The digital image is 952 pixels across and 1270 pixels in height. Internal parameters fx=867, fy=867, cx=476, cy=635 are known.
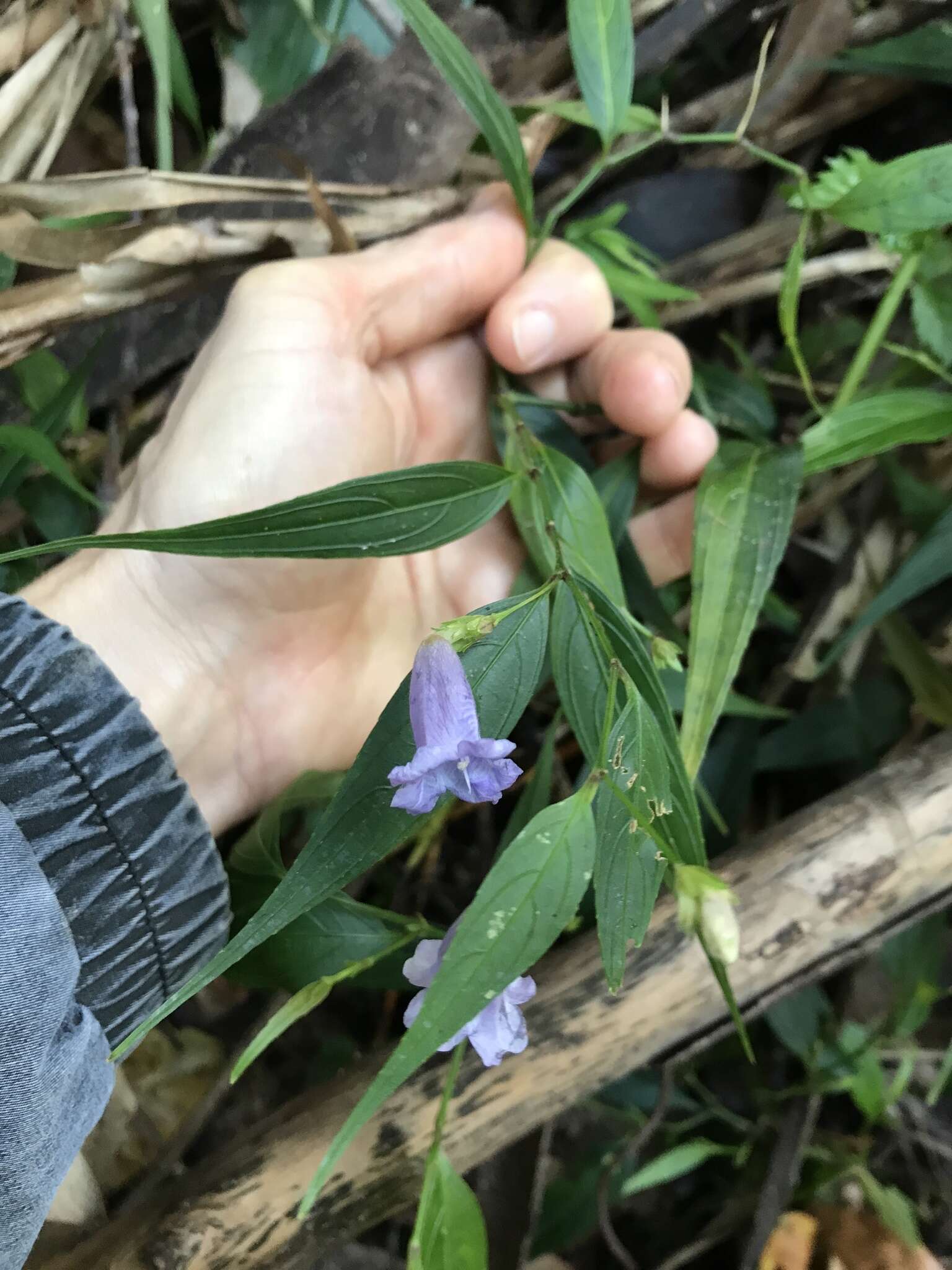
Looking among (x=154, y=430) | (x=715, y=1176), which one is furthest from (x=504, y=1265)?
(x=154, y=430)

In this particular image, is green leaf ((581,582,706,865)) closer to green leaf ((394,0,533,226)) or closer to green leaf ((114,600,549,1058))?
green leaf ((114,600,549,1058))

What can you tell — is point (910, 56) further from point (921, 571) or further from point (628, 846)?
point (628, 846)

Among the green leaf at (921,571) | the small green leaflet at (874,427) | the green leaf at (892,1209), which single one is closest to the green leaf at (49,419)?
the small green leaflet at (874,427)

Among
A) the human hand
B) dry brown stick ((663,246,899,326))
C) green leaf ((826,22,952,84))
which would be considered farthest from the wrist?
green leaf ((826,22,952,84))

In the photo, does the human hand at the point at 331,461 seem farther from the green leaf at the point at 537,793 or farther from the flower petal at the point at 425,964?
the flower petal at the point at 425,964

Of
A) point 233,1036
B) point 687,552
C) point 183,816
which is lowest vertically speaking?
point 233,1036

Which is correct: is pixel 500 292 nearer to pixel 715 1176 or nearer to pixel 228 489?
pixel 228 489

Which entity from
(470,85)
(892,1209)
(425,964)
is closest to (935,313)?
(470,85)
